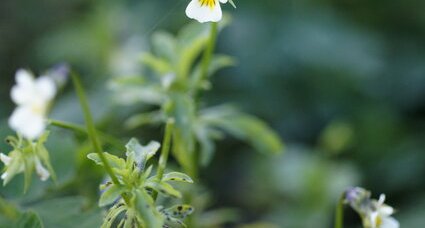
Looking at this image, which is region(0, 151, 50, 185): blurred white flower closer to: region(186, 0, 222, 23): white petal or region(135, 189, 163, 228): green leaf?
region(135, 189, 163, 228): green leaf

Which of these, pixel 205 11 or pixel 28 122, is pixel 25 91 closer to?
pixel 28 122

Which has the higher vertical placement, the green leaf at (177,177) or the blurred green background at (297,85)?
the blurred green background at (297,85)

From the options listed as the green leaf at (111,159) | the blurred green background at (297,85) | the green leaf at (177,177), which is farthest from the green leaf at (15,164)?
the blurred green background at (297,85)

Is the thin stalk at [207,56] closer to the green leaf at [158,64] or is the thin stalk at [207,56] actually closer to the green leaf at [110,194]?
the green leaf at [158,64]

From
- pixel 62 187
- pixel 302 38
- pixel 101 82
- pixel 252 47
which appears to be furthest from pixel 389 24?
pixel 62 187

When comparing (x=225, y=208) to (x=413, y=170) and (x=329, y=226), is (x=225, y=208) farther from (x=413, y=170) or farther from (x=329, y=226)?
(x=413, y=170)

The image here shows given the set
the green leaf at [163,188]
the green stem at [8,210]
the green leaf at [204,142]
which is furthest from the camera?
the green leaf at [204,142]

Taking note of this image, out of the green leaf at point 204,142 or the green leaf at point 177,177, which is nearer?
the green leaf at point 177,177

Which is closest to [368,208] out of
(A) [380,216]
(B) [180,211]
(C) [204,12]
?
(A) [380,216]
